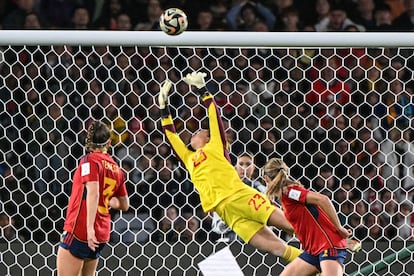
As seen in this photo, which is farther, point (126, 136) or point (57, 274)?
point (126, 136)

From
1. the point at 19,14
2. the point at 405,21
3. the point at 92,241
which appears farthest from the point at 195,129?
the point at 405,21

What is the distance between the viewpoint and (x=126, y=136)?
25.4 ft

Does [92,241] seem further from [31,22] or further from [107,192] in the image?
[31,22]

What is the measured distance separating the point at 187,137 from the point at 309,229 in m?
1.41

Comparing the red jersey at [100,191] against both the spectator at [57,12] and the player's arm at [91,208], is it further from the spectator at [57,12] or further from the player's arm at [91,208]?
the spectator at [57,12]

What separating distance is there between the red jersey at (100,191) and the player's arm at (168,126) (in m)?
0.56

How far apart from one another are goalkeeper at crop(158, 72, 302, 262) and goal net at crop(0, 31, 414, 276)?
0.20 metres

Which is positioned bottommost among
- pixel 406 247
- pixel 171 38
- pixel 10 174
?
pixel 406 247

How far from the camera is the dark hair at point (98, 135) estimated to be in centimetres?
666

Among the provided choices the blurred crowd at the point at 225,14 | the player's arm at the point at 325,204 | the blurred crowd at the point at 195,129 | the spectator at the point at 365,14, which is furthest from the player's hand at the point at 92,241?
the spectator at the point at 365,14

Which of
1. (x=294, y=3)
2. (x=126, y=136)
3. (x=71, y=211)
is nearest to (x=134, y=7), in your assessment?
(x=294, y=3)

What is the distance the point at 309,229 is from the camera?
270 inches

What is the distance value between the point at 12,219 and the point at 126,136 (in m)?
0.92

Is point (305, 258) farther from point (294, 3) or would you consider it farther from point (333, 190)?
point (294, 3)
